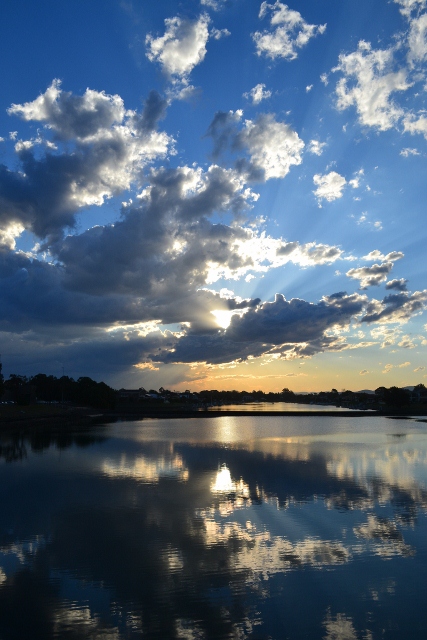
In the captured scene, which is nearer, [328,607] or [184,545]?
[328,607]

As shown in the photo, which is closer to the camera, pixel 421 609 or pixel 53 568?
pixel 421 609

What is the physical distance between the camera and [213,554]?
1614cm

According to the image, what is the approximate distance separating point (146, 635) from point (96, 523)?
31.7 feet

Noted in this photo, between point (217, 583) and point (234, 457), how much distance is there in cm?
2769

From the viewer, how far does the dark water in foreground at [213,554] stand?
1162 centimetres

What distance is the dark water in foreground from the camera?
11617 millimetres

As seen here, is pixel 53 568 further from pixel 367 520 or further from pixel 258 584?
pixel 367 520

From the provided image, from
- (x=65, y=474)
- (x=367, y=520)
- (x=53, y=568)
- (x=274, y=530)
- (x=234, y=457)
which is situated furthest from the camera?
(x=234, y=457)

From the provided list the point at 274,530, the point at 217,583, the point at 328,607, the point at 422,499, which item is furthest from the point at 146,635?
the point at 422,499

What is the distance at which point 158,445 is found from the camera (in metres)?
51.1

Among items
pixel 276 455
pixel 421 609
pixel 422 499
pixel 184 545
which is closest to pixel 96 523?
pixel 184 545

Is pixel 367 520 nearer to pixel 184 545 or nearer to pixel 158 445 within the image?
pixel 184 545

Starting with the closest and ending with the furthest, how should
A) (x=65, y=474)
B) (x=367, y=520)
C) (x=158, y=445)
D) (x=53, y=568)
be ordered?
(x=53, y=568) < (x=367, y=520) < (x=65, y=474) < (x=158, y=445)

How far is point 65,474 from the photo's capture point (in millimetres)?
32156
